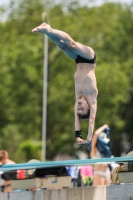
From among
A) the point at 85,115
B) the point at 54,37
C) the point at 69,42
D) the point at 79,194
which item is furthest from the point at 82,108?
the point at 79,194

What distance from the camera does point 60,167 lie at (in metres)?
17.1

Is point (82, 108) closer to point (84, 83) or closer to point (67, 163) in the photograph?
point (84, 83)

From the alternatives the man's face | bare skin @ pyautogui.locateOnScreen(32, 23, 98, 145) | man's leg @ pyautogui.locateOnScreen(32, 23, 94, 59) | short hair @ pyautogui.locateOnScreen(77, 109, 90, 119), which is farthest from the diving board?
man's leg @ pyautogui.locateOnScreen(32, 23, 94, 59)

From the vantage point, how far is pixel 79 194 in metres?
16.6

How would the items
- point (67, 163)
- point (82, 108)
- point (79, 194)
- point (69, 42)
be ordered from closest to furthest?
point (69, 42), point (82, 108), point (67, 163), point (79, 194)

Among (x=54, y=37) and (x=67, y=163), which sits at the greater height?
(x=54, y=37)

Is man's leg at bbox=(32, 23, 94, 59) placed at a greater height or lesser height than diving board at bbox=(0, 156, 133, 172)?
greater

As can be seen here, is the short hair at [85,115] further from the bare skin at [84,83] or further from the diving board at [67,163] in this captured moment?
the diving board at [67,163]

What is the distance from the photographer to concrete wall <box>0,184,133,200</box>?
15.8 m

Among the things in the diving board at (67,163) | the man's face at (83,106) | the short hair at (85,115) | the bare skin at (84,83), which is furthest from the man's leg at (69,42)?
the diving board at (67,163)

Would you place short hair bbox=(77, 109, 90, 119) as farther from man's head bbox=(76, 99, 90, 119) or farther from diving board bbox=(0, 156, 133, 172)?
diving board bbox=(0, 156, 133, 172)

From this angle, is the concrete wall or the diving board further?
the concrete wall

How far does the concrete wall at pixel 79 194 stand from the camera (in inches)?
623

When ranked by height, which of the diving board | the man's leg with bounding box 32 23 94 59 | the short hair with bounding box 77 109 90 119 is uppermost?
the man's leg with bounding box 32 23 94 59
